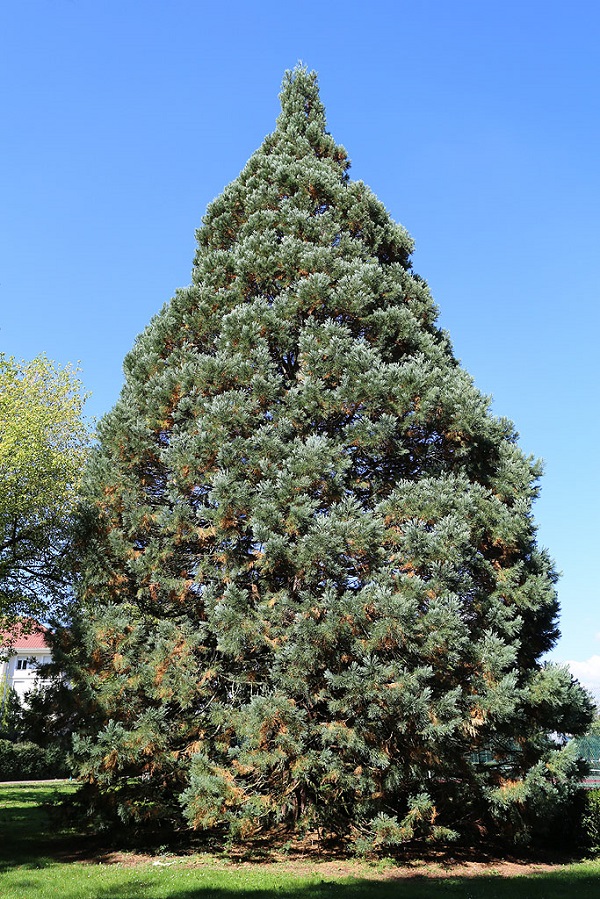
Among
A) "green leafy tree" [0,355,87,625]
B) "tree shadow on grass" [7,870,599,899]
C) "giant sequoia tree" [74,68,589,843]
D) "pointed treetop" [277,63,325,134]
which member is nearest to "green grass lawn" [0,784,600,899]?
"tree shadow on grass" [7,870,599,899]

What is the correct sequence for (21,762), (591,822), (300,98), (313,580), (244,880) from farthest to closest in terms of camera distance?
(21,762) < (300,98) < (591,822) < (313,580) < (244,880)

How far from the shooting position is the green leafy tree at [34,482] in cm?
1714

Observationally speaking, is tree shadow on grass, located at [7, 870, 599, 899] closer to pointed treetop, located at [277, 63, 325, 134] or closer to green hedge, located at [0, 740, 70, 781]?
pointed treetop, located at [277, 63, 325, 134]

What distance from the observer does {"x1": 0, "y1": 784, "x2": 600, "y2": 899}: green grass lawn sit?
281 inches

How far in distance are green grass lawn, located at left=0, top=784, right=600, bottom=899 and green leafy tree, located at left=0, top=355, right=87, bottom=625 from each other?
8428mm

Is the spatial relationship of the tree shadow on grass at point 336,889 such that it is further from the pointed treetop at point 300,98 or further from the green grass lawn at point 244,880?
the pointed treetop at point 300,98

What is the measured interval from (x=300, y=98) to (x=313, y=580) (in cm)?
1237

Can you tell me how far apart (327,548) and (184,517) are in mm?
2655

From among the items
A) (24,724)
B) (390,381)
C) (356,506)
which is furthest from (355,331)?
(24,724)

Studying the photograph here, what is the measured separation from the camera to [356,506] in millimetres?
9258

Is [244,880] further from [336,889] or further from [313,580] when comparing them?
[313,580]

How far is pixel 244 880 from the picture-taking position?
309 inches

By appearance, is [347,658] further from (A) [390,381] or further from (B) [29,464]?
(B) [29,464]

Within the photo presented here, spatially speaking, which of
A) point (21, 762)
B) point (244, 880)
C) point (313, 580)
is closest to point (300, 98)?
point (313, 580)
